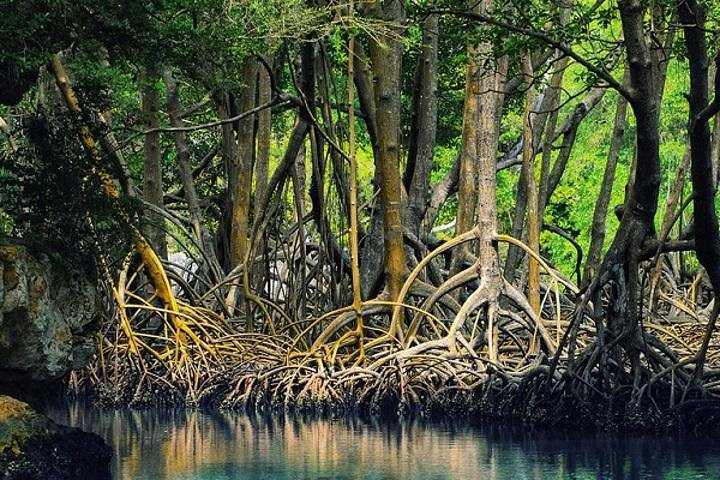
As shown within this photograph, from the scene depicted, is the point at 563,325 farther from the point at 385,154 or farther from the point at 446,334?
the point at 385,154

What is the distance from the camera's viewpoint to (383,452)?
12297 millimetres

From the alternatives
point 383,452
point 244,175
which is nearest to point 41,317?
point 383,452

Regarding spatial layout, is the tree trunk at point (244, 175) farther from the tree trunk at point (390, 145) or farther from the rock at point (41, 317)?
the rock at point (41, 317)

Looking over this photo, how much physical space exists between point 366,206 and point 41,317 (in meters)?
8.96

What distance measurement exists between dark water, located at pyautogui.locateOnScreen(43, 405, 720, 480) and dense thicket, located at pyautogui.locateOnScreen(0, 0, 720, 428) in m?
0.61

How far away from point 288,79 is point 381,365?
799cm

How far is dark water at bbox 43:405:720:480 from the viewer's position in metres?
11.2

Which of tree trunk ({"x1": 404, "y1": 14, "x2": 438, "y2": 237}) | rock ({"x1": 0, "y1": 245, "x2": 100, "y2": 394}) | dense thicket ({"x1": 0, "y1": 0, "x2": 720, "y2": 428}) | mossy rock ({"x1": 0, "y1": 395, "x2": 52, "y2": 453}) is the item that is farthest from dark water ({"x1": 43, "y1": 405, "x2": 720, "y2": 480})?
tree trunk ({"x1": 404, "y1": 14, "x2": 438, "y2": 237})

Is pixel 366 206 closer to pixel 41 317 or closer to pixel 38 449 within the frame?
pixel 41 317

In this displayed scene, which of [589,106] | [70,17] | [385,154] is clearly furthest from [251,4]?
[589,106]

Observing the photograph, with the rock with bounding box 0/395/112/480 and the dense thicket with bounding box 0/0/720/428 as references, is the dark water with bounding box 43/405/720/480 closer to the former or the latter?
the rock with bounding box 0/395/112/480

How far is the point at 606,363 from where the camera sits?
12.8m

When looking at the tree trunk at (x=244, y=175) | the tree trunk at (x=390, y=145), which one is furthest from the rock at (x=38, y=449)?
the tree trunk at (x=244, y=175)

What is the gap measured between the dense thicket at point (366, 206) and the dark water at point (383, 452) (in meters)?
0.61
